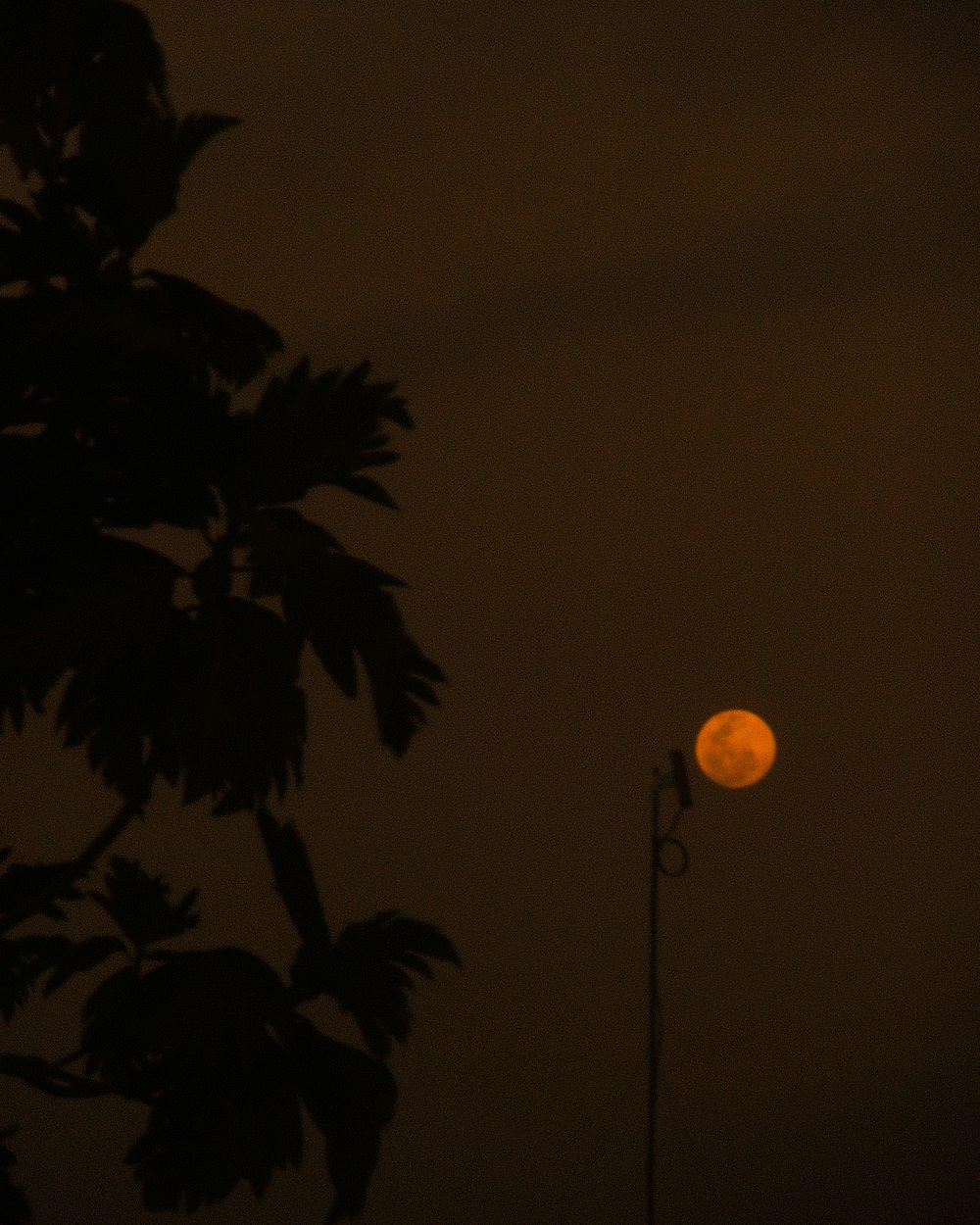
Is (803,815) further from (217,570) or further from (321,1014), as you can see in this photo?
(217,570)

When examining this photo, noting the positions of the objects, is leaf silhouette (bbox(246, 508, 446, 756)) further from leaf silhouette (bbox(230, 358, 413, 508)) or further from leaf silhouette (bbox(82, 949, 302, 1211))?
leaf silhouette (bbox(82, 949, 302, 1211))

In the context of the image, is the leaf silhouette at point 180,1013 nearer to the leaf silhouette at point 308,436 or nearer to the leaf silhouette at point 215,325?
the leaf silhouette at point 308,436

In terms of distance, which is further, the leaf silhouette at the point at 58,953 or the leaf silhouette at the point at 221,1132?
the leaf silhouette at the point at 58,953

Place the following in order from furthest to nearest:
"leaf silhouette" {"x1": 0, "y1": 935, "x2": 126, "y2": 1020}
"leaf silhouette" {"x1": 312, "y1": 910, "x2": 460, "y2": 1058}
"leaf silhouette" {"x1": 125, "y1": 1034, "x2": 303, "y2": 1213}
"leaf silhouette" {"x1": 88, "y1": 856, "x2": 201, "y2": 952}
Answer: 1. "leaf silhouette" {"x1": 88, "y1": 856, "x2": 201, "y2": 952}
2. "leaf silhouette" {"x1": 0, "y1": 935, "x2": 126, "y2": 1020}
3. "leaf silhouette" {"x1": 312, "y1": 910, "x2": 460, "y2": 1058}
4. "leaf silhouette" {"x1": 125, "y1": 1034, "x2": 303, "y2": 1213}

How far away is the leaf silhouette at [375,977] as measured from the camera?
128 centimetres

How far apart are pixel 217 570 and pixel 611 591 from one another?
1997mm

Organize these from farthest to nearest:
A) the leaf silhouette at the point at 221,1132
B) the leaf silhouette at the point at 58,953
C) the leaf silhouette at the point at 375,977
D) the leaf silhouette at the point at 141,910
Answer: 1. the leaf silhouette at the point at 141,910
2. the leaf silhouette at the point at 58,953
3. the leaf silhouette at the point at 375,977
4. the leaf silhouette at the point at 221,1132

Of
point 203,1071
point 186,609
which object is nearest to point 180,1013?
point 203,1071

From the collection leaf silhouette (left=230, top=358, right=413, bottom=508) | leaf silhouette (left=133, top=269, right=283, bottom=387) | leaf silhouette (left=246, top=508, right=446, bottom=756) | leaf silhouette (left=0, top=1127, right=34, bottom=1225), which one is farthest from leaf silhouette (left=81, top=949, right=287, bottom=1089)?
leaf silhouette (left=133, top=269, right=283, bottom=387)

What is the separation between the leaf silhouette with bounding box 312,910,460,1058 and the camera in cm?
128

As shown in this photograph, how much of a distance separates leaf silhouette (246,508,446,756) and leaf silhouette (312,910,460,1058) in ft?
0.73

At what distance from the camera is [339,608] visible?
1202 millimetres

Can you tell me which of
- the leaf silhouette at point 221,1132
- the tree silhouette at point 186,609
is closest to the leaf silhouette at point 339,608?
the tree silhouette at point 186,609

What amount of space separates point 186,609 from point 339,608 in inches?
5.8
